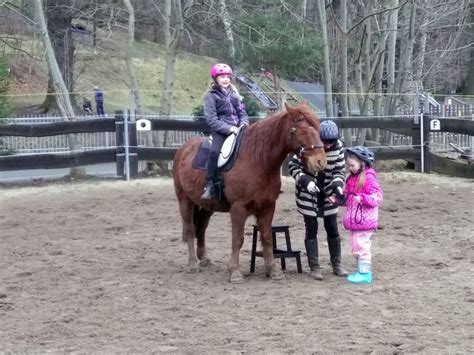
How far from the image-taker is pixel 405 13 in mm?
19234

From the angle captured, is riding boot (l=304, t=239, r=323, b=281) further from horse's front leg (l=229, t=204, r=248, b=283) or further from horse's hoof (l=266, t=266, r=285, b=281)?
horse's front leg (l=229, t=204, r=248, b=283)

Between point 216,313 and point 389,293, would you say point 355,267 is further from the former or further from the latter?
point 216,313

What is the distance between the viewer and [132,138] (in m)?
14.1

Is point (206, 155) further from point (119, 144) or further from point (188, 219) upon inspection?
point (119, 144)

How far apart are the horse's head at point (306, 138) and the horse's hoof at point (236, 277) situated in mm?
1143

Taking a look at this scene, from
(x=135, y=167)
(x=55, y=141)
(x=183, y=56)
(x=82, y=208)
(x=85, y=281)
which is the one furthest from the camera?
(x=183, y=56)

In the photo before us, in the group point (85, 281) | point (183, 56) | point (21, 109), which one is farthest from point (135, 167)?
point (183, 56)

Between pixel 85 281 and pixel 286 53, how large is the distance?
14.2 metres

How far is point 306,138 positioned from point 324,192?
695 millimetres

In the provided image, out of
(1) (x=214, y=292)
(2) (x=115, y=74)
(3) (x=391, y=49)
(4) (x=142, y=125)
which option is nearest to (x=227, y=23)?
(3) (x=391, y=49)

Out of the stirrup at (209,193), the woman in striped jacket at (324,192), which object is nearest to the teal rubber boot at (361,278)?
the woman in striped jacket at (324,192)

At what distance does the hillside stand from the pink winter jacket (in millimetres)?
23243

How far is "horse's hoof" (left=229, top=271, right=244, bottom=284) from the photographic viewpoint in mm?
6426

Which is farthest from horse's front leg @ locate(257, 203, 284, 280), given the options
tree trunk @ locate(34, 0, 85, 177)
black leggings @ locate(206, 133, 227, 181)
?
tree trunk @ locate(34, 0, 85, 177)
